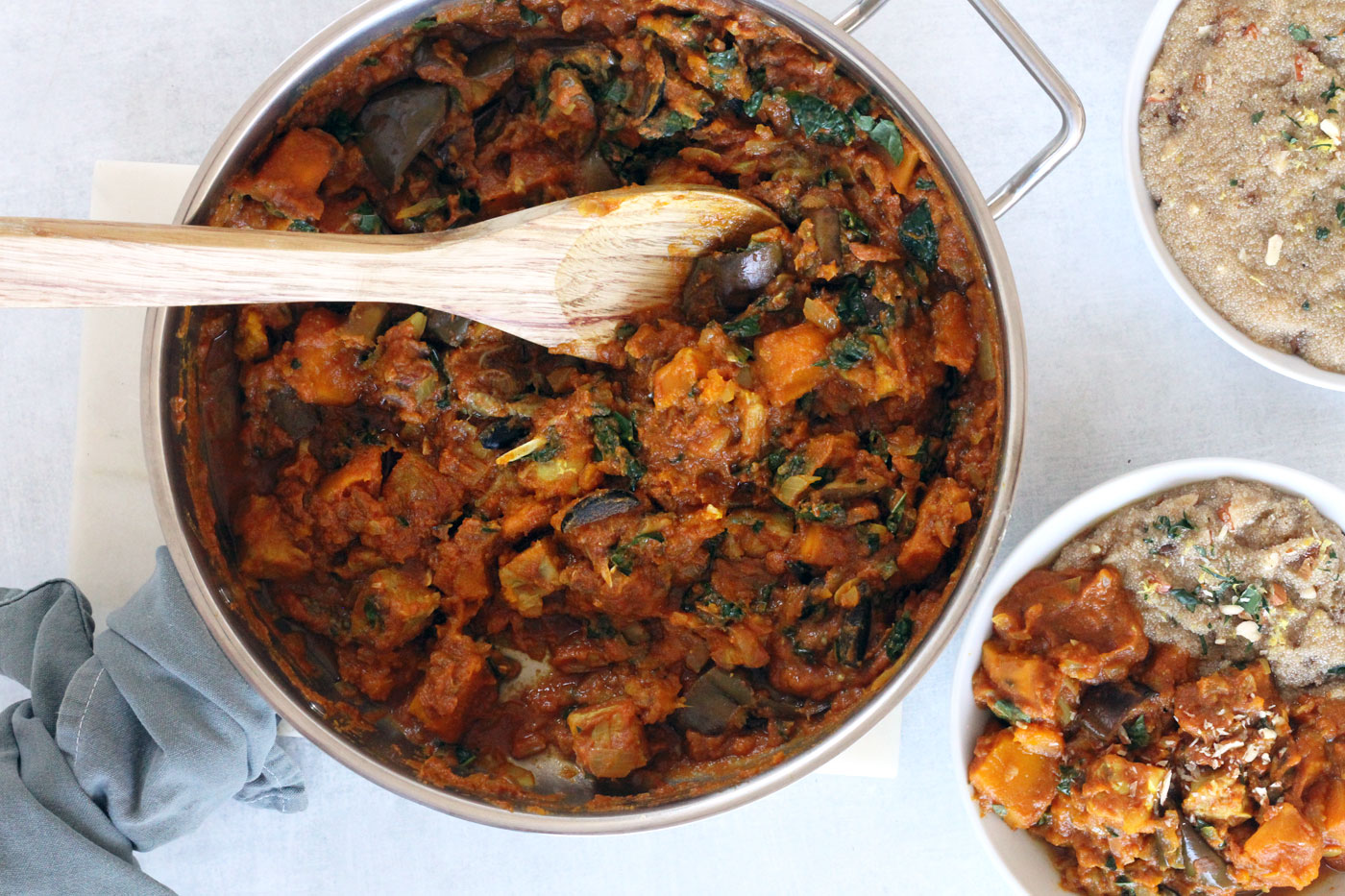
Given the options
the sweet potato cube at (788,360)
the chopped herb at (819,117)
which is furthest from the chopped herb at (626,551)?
the chopped herb at (819,117)

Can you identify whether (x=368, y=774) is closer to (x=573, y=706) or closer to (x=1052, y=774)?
(x=573, y=706)

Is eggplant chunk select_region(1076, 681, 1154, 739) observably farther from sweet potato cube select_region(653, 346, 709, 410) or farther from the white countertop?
sweet potato cube select_region(653, 346, 709, 410)

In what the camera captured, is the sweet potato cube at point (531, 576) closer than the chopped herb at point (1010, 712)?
No

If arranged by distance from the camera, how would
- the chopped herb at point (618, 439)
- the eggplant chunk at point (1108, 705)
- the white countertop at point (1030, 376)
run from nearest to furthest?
1. the eggplant chunk at point (1108, 705)
2. the chopped herb at point (618, 439)
3. the white countertop at point (1030, 376)

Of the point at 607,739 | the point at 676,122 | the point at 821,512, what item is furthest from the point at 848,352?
the point at 607,739

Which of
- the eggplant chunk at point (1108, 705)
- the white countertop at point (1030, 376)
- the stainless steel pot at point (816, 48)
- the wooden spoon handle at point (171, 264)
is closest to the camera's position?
the wooden spoon handle at point (171, 264)

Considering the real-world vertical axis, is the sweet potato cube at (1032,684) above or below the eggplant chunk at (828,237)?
below

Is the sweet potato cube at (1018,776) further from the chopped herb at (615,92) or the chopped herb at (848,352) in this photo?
the chopped herb at (615,92)

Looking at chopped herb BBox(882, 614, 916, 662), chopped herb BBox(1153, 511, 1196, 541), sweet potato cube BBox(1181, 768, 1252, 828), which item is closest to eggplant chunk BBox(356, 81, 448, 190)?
chopped herb BBox(882, 614, 916, 662)
